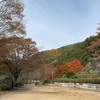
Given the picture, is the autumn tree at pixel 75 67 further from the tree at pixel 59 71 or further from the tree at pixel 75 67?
the tree at pixel 59 71

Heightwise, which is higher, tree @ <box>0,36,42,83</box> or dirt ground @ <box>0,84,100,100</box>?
tree @ <box>0,36,42,83</box>

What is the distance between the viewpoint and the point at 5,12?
648 inches

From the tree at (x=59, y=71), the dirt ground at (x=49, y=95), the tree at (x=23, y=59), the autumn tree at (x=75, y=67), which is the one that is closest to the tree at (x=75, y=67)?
the autumn tree at (x=75, y=67)

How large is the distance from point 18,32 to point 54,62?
123ft

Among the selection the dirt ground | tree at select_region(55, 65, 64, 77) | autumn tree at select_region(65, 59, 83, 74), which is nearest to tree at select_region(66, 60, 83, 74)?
autumn tree at select_region(65, 59, 83, 74)

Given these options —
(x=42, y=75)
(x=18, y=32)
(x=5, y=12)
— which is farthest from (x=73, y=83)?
(x=42, y=75)

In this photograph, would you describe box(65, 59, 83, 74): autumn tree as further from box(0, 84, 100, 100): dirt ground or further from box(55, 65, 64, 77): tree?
box(0, 84, 100, 100): dirt ground

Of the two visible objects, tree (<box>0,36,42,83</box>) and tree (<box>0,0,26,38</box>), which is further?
tree (<box>0,36,42,83</box>)

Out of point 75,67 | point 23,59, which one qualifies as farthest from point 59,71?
point 23,59

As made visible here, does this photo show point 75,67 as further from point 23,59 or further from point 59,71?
point 23,59

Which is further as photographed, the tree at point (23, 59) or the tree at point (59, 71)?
the tree at point (59, 71)

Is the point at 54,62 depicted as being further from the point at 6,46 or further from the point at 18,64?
the point at 6,46

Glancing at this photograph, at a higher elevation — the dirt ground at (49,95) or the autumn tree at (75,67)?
the autumn tree at (75,67)

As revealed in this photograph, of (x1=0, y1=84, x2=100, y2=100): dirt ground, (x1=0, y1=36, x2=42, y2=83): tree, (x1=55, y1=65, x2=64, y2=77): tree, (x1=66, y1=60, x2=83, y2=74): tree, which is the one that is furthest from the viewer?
(x1=55, y1=65, x2=64, y2=77): tree
